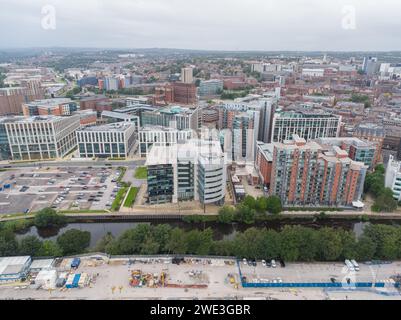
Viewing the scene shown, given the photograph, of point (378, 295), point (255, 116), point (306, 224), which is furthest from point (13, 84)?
point (378, 295)

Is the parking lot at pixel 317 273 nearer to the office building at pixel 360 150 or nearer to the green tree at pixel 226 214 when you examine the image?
the green tree at pixel 226 214

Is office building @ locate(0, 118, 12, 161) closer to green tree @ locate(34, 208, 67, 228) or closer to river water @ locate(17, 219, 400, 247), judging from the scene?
river water @ locate(17, 219, 400, 247)

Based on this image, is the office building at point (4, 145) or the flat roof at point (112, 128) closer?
the office building at point (4, 145)

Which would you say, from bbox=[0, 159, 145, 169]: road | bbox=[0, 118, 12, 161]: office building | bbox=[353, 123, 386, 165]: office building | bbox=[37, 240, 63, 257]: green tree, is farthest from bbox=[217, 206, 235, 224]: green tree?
bbox=[0, 118, 12, 161]: office building

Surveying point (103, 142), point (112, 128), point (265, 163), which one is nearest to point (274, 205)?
point (265, 163)

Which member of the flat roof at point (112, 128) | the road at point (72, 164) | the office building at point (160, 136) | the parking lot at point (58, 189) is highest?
the flat roof at point (112, 128)

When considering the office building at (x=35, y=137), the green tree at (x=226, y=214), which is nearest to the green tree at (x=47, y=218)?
the green tree at (x=226, y=214)

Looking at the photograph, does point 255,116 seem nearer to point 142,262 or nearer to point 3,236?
point 142,262
